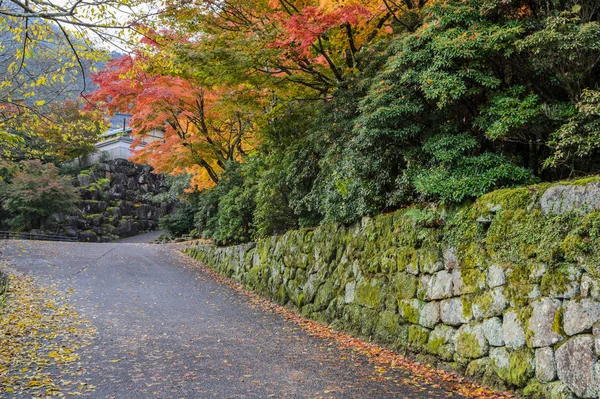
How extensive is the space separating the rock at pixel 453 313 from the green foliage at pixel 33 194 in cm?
2395

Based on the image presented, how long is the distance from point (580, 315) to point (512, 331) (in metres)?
0.80

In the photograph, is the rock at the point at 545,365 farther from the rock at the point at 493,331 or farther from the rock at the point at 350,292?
the rock at the point at 350,292

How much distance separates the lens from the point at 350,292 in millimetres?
7430

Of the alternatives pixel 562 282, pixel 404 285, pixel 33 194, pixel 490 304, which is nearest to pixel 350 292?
pixel 404 285

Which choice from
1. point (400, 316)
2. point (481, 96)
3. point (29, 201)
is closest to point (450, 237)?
point (400, 316)

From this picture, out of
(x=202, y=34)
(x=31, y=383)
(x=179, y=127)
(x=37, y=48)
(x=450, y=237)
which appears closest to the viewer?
(x=31, y=383)

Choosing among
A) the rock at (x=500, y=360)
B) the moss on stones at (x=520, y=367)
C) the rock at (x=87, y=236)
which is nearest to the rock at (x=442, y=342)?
the rock at (x=500, y=360)

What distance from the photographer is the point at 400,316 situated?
614cm

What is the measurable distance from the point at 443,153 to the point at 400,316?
248 centimetres

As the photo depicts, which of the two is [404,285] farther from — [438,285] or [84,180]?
[84,180]

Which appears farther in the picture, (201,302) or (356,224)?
(201,302)

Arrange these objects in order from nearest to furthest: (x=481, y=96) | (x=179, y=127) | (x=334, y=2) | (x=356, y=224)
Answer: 1. (x=481, y=96)
2. (x=334, y=2)
3. (x=356, y=224)
4. (x=179, y=127)

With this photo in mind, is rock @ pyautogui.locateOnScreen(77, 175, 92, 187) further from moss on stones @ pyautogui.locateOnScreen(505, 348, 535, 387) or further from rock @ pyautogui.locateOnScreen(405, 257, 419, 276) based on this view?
moss on stones @ pyautogui.locateOnScreen(505, 348, 535, 387)

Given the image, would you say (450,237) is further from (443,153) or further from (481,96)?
(481,96)
